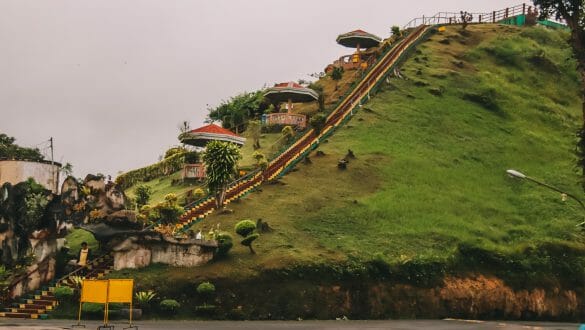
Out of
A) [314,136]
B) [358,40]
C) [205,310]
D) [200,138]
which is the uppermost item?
[358,40]

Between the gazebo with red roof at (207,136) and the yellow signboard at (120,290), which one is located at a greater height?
the gazebo with red roof at (207,136)

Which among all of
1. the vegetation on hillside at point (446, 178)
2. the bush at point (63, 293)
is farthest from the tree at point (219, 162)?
the bush at point (63, 293)

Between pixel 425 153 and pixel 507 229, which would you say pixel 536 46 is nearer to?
pixel 425 153

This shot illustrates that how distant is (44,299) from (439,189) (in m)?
28.7

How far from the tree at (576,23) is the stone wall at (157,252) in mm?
18185

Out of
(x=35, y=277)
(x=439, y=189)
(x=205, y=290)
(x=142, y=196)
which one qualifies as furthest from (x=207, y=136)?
(x=205, y=290)

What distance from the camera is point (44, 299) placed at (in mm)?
36219

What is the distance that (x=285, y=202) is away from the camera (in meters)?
47.8

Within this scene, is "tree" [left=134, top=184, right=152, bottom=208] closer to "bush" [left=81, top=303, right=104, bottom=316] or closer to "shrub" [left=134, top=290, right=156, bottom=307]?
"shrub" [left=134, top=290, right=156, bottom=307]

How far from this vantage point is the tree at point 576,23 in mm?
31703

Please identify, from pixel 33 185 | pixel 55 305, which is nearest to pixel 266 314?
pixel 55 305

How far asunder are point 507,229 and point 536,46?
48.4 metres

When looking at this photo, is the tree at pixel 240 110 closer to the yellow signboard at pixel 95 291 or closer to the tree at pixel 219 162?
the tree at pixel 219 162

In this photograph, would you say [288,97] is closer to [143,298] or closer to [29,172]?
[29,172]
